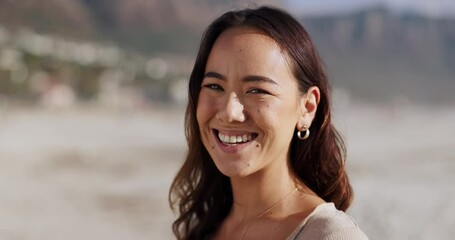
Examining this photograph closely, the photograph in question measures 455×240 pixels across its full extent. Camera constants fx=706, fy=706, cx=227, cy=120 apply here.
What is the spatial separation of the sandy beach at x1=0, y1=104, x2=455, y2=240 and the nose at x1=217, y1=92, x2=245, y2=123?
2.88 metres

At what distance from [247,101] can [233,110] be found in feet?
0.09

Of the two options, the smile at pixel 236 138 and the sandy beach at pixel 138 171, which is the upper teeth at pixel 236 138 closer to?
the smile at pixel 236 138

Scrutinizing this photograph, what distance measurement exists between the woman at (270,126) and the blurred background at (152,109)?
268 cm

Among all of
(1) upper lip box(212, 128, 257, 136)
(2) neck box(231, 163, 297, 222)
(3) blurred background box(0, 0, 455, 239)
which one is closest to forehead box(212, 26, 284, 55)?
(1) upper lip box(212, 128, 257, 136)

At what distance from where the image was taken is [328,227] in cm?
107

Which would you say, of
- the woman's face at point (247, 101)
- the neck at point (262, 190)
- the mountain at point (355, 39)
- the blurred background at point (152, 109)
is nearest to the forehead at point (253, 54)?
the woman's face at point (247, 101)

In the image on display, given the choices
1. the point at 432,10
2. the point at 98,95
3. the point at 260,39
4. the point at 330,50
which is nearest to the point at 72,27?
the point at 98,95

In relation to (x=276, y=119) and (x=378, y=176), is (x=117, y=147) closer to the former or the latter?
(x=378, y=176)

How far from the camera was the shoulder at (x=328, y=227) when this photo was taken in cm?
105

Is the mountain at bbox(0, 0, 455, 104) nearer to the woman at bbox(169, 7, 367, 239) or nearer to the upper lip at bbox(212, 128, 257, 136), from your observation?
the woman at bbox(169, 7, 367, 239)

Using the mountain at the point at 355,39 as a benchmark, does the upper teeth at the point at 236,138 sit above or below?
below

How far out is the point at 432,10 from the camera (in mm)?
4742

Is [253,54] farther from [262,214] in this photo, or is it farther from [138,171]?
[138,171]

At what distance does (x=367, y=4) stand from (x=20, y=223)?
2.57 meters
